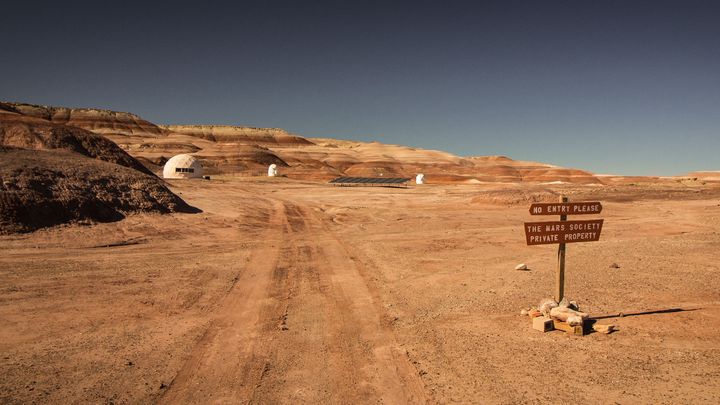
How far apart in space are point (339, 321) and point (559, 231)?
4394 mm

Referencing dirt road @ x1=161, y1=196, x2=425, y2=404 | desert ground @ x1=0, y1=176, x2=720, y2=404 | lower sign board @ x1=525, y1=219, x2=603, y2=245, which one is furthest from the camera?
lower sign board @ x1=525, y1=219, x2=603, y2=245

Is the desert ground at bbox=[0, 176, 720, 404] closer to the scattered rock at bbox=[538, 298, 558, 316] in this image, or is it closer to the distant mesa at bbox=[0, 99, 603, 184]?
the scattered rock at bbox=[538, 298, 558, 316]

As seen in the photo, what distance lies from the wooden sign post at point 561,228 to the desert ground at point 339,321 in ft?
4.83

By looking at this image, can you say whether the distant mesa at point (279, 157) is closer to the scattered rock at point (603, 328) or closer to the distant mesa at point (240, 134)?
the distant mesa at point (240, 134)

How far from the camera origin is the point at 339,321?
7.86m

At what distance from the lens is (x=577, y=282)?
10.8 m

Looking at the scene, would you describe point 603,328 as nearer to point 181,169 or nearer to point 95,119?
point 181,169

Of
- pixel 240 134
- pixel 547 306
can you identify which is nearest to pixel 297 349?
pixel 547 306

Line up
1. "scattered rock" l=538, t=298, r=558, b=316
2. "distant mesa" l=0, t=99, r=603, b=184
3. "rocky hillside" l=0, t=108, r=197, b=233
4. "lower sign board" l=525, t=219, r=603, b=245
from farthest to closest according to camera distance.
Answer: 1. "distant mesa" l=0, t=99, r=603, b=184
2. "rocky hillside" l=0, t=108, r=197, b=233
3. "scattered rock" l=538, t=298, r=558, b=316
4. "lower sign board" l=525, t=219, r=603, b=245

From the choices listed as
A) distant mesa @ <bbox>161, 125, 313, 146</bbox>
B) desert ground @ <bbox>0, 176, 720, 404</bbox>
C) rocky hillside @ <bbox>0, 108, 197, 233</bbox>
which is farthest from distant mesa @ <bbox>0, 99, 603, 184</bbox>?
desert ground @ <bbox>0, 176, 720, 404</bbox>

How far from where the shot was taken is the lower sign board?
7.87 m

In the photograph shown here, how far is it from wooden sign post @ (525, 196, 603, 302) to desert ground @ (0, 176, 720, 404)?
4.83 ft

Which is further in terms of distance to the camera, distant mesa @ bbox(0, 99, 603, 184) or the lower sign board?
distant mesa @ bbox(0, 99, 603, 184)

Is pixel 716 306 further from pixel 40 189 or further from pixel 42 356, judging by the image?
pixel 40 189
